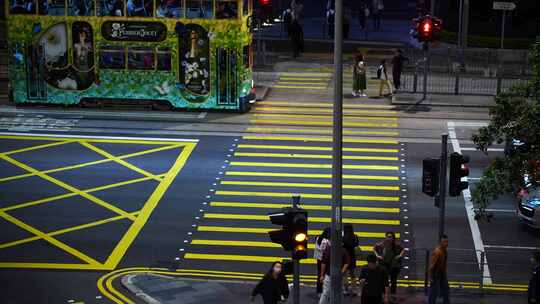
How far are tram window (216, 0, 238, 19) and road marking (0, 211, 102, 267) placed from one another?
1293 centimetres

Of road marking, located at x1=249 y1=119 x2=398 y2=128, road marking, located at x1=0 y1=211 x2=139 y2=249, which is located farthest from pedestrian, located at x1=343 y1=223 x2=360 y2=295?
road marking, located at x1=249 y1=119 x2=398 y2=128

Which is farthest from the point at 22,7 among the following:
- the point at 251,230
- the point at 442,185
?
the point at 442,185

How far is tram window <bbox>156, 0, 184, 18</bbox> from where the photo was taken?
36062 millimetres

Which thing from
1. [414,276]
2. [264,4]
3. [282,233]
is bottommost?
[414,276]

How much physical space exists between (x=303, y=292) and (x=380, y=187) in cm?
795

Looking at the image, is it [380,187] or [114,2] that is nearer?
[380,187]

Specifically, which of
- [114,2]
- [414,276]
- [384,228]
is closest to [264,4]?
[114,2]

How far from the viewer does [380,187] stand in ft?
91.5

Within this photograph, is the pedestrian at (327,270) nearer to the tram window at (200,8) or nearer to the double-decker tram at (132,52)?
the double-decker tram at (132,52)

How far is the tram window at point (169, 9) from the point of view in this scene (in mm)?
36062

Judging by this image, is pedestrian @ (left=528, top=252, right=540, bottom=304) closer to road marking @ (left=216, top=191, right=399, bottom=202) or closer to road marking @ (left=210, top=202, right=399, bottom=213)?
road marking @ (left=210, top=202, right=399, bottom=213)

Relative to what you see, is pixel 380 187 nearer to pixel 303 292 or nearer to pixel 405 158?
pixel 405 158

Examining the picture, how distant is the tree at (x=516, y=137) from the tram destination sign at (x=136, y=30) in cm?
1891

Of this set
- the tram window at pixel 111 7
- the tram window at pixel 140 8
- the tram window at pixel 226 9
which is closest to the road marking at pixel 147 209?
the tram window at pixel 226 9
